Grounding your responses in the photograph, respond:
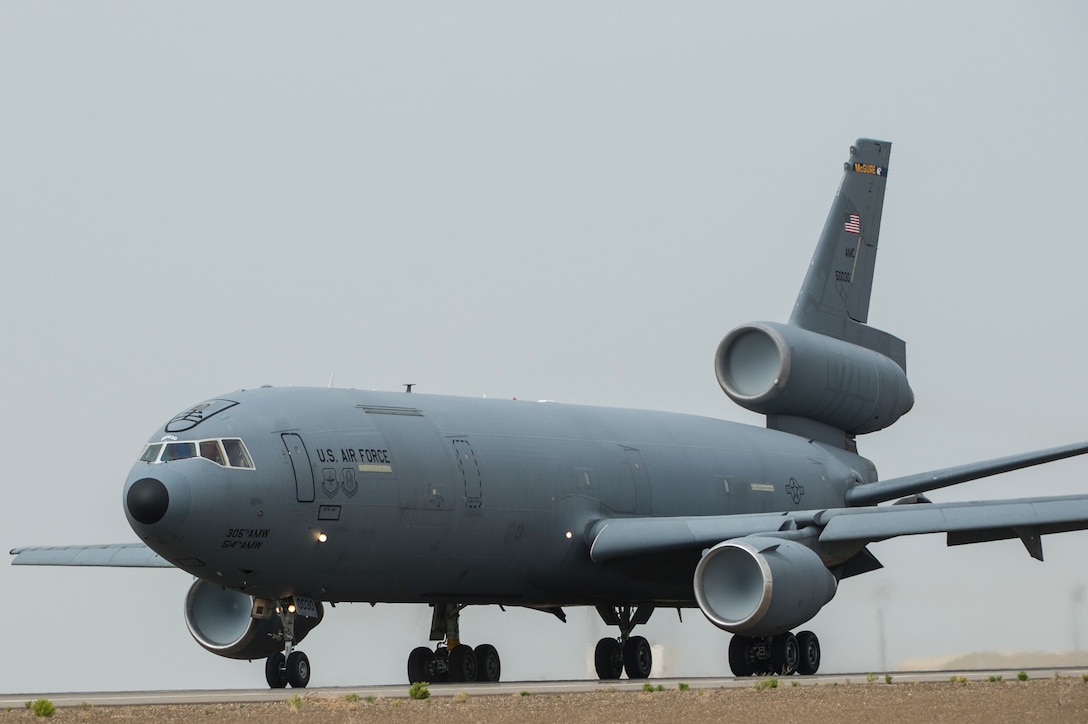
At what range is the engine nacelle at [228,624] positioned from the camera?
25.5 m

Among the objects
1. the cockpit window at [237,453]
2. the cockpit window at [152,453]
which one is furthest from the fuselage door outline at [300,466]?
the cockpit window at [152,453]

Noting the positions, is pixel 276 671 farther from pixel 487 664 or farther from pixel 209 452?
pixel 487 664

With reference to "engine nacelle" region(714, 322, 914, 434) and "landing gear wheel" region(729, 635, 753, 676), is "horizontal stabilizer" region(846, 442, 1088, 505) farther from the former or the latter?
"landing gear wheel" region(729, 635, 753, 676)

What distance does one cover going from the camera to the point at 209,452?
21.5m

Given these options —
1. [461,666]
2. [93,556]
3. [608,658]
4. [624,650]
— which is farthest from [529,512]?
[93,556]

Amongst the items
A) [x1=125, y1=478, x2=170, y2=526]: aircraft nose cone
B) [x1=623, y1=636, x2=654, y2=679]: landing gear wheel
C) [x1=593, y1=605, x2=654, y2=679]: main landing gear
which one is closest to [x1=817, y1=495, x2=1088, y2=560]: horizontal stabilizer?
[x1=593, y1=605, x2=654, y2=679]: main landing gear

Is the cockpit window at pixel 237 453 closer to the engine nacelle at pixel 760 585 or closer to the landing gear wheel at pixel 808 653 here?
the engine nacelle at pixel 760 585

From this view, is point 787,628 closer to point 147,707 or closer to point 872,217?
point 147,707

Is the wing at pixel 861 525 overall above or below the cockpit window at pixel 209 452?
below

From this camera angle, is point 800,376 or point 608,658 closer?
point 608,658

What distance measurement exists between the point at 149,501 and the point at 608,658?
10756 millimetres

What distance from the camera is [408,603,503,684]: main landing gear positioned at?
26312mm

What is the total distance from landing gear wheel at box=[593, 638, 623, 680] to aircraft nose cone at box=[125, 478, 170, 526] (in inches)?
414

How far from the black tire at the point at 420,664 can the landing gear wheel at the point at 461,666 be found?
0.32 m
